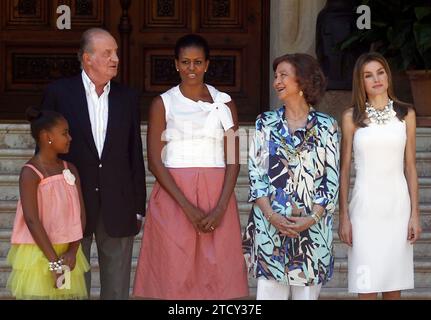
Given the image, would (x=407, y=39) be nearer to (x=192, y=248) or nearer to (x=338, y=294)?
(x=338, y=294)

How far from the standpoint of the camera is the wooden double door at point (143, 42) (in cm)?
1087

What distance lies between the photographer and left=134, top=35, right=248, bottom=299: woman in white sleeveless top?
595 centimetres

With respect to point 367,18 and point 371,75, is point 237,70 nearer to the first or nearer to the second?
point 367,18

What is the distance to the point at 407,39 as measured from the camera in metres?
9.52

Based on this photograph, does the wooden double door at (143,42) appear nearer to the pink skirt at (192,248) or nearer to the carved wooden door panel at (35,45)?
the carved wooden door panel at (35,45)

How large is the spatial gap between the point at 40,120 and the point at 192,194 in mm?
887

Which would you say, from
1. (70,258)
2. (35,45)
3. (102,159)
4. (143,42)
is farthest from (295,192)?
(35,45)

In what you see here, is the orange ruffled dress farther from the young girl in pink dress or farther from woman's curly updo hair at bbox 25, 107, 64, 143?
woman's curly updo hair at bbox 25, 107, 64, 143

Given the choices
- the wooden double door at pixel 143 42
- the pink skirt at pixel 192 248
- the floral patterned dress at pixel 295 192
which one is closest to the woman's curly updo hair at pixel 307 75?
the floral patterned dress at pixel 295 192

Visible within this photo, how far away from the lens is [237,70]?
36.0ft

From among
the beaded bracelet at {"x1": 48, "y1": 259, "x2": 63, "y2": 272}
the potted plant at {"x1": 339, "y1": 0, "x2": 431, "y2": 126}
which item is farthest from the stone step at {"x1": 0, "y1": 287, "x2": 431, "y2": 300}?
the potted plant at {"x1": 339, "y1": 0, "x2": 431, "y2": 126}

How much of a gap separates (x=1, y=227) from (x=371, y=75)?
A: 335cm

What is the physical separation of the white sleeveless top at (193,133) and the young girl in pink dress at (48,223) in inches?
22.5
